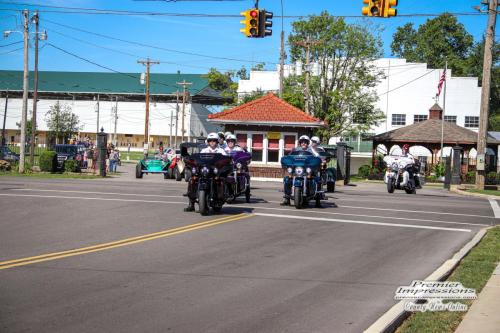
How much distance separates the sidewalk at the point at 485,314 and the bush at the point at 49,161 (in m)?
31.9

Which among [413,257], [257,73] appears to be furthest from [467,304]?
[257,73]

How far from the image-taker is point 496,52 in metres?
102

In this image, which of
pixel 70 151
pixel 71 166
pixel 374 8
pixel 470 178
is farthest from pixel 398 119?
pixel 374 8

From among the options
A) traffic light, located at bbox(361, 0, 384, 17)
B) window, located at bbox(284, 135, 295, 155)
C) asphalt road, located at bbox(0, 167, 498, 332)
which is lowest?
asphalt road, located at bbox(0, 167, 498, 332)

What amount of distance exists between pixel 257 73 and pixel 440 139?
32.8 meters

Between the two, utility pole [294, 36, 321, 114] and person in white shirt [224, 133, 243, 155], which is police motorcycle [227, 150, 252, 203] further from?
utility pole [294, 36, 321, 114]

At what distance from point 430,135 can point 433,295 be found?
47.1 metres

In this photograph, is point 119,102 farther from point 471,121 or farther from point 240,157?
point 240,157

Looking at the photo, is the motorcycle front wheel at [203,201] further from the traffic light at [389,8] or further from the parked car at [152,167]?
the parked car at [152,167]

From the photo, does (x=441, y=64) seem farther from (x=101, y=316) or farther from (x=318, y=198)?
(x=101, y=316)

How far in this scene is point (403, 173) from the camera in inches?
1093

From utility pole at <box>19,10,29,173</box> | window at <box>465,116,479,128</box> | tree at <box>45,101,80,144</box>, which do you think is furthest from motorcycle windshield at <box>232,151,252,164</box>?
tree at <box>45,101,80,144</box>

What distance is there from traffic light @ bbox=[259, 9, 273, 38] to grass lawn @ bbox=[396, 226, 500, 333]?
11.9 metres

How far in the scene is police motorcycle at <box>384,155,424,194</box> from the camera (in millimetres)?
27094
